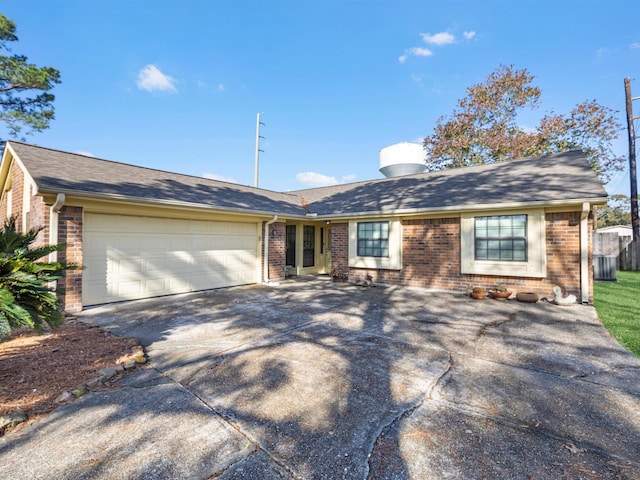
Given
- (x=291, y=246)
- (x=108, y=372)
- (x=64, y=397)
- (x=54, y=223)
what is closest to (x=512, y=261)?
(x=291, y=246)

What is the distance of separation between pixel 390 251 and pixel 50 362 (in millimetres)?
8449

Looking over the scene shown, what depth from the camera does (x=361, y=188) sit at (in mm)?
13516

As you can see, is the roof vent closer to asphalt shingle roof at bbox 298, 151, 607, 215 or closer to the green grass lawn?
asphalt shingle roof at bbox 298, 151, 607, 215

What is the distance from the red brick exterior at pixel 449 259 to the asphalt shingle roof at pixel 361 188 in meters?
0.68

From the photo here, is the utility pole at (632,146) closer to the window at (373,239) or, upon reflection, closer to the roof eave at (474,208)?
the roof eave at (474,208)

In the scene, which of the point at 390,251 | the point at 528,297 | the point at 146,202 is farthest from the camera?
the point at 390,251

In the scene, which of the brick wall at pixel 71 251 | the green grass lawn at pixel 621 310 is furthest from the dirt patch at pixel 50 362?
the green grass lawn at pixel 621 310

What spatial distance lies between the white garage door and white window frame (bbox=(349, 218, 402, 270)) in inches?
138

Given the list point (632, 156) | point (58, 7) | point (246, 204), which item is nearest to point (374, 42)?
point (246, 204)

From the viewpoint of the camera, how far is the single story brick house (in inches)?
265

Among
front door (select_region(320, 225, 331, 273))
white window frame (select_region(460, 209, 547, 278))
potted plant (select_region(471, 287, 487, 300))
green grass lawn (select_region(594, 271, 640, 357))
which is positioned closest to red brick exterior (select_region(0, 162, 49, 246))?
front door (select_region(320, 225, 331, 273))

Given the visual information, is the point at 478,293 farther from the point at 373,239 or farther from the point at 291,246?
the point at 291,246

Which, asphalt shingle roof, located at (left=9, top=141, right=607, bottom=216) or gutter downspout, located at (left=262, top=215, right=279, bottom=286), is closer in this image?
asphalt shingle roof, located at (left=9, top=141, right=607, bottom=216)

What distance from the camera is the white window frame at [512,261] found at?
753 cm
